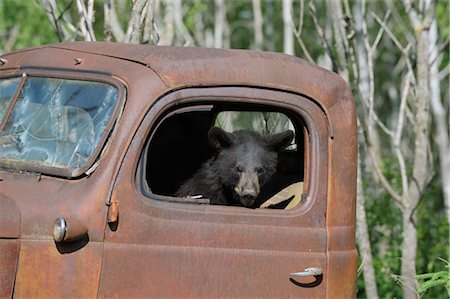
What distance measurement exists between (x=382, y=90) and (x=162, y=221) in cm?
2504

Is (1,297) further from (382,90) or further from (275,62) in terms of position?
(382,90)

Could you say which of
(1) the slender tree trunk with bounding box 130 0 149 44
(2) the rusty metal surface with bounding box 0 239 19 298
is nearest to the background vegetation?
(1) the slender tree trunk with bounding box 130 0 149 44

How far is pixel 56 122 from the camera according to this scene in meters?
4.32

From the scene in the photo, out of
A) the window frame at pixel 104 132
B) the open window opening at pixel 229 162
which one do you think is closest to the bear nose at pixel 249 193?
the open window opening at pixel 229 162

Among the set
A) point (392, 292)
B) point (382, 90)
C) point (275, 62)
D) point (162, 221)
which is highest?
point (382, 90)

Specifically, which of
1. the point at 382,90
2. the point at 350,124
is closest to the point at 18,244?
the point at 350,124

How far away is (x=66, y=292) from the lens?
12.7ft

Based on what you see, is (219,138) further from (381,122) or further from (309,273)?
(381,122)

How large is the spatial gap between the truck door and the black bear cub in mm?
238

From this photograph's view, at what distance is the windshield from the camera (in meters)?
4.16

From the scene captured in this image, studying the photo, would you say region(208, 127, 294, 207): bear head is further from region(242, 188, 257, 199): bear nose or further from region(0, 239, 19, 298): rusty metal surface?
region(0, 239, 19, 298): rusty metal surface

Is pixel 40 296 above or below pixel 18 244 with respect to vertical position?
below

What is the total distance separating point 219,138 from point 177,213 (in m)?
1.04

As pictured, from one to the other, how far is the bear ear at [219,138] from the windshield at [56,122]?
3.03 ft
